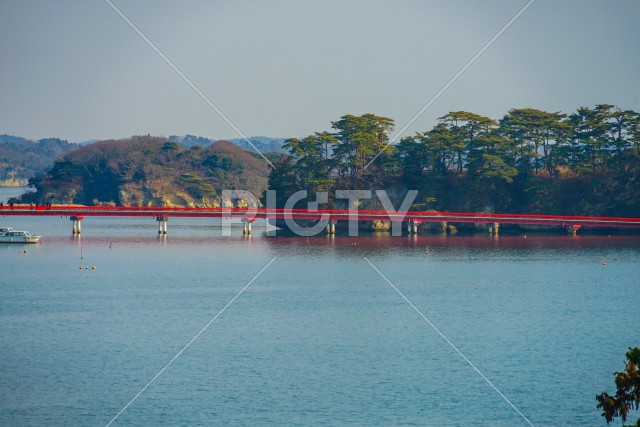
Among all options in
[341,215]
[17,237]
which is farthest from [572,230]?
[17,237]

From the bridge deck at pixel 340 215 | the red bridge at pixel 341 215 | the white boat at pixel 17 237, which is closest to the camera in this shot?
the white boat at pixel 17 237

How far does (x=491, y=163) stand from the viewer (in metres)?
142

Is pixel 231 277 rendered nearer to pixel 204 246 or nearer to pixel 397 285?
pixel 397 285

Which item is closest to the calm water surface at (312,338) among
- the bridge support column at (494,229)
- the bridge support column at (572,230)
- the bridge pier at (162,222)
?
the bridge pier at (162,222)

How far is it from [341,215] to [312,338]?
251ft

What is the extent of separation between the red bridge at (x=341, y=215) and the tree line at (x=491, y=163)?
780 centimetres

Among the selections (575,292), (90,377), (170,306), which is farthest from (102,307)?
(575,292)

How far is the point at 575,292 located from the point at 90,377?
48648 mm

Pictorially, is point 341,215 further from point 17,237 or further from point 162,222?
point 17,237

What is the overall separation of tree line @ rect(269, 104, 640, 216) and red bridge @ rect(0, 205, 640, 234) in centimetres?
780

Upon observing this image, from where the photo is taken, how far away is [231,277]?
87.9 m

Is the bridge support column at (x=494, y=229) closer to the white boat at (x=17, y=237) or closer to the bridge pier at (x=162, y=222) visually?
the bridge pier at (x=162, y=222)

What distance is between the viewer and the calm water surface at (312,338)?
4272cm

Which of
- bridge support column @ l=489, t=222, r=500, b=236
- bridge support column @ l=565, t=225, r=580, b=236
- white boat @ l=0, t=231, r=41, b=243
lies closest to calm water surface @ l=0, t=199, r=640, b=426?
white boat @ l=0, t=231, r=41, b=243
